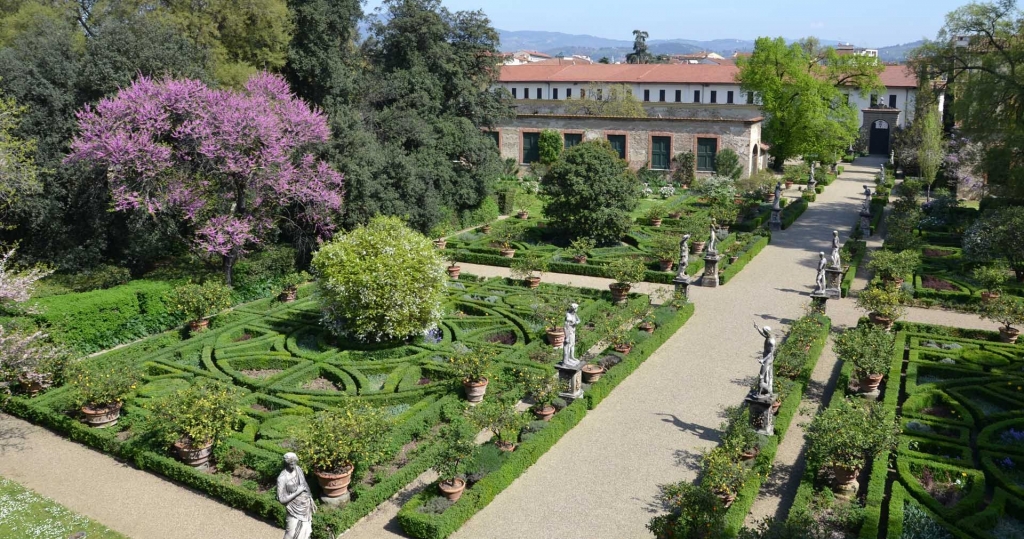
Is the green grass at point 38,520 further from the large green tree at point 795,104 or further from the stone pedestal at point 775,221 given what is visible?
the large green tree at point 795,104

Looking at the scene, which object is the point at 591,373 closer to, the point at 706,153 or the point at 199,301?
the point at 199,301

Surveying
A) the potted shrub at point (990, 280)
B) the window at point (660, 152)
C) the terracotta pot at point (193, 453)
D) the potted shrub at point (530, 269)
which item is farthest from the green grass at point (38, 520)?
the window at point (660, 152)

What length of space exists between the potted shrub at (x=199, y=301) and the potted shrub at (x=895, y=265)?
20.2m

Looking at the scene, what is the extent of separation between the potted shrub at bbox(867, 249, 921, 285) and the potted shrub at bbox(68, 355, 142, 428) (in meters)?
21.7

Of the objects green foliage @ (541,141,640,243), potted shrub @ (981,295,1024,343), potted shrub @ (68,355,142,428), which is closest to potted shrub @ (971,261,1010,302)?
potted shrub @ (981,295,1024,343)

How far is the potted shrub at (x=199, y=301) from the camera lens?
67.7 feet

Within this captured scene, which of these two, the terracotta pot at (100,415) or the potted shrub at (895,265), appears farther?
the potted shrub at (895,265)

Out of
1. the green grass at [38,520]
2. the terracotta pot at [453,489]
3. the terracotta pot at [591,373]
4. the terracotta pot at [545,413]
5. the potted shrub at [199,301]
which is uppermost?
the potted shrub at [199,301]

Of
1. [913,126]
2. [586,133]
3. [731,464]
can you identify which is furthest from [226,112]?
[913,126]

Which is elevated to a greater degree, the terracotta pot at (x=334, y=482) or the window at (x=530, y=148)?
the window at (x=530, y=148)

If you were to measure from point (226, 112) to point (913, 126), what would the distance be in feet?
149

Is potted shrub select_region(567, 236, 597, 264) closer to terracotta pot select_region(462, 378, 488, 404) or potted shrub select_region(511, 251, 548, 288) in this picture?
potted shrub select_region(511, 251, 548, 288)

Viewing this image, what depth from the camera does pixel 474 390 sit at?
1652 centimetres

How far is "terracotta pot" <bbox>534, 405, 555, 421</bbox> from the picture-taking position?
1589 centimetres
